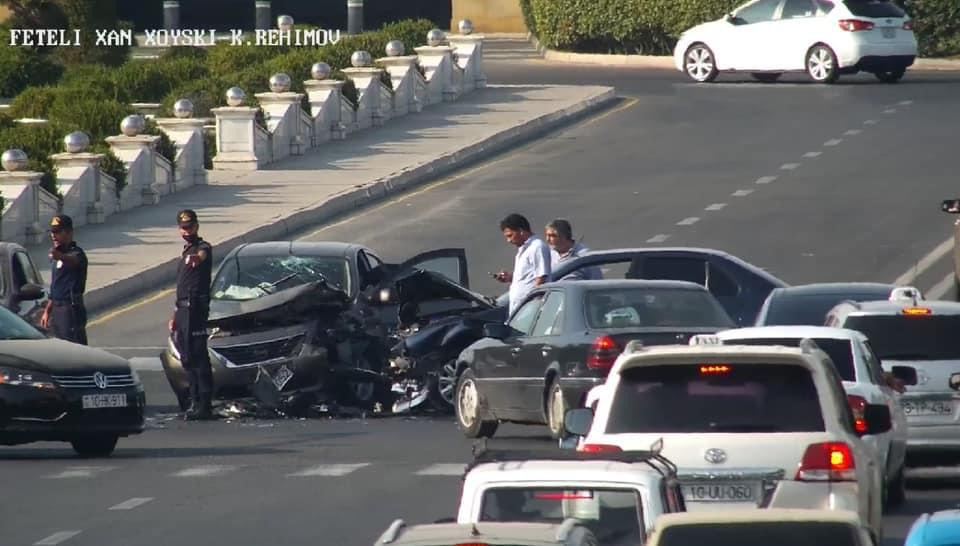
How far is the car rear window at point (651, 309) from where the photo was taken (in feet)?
66.0

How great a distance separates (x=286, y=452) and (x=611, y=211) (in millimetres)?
14521

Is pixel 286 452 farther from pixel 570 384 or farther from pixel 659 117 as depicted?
pixel 659 117

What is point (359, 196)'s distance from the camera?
120 feet

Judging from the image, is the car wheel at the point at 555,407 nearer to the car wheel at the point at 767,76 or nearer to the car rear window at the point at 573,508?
the car rear window at the point at 573,508

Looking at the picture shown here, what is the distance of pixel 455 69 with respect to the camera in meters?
47.6

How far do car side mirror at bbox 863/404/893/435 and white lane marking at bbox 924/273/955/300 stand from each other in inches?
529

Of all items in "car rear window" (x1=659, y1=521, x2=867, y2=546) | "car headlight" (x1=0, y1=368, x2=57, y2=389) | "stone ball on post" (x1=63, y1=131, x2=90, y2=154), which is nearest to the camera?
"car rear window" (x1=659, y1=521, x2=867, y2=546)

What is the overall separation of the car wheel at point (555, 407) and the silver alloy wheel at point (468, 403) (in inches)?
39.6

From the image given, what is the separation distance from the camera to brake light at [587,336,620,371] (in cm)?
1950

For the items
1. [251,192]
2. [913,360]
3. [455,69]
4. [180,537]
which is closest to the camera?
[180,537]

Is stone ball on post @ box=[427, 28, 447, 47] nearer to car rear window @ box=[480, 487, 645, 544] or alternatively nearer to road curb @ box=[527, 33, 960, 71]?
road curb @ box=[527, 33, 960, 71]

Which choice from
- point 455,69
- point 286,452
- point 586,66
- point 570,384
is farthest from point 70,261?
point 586,66

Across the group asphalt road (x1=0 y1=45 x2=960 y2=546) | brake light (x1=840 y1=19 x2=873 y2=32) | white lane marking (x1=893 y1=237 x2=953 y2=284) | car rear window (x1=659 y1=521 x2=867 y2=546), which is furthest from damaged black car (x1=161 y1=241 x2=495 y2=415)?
brake light (x1=840 y1=19 x2=873 y2=32)

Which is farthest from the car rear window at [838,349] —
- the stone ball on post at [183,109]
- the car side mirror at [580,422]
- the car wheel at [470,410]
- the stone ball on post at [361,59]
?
the stone ball on post at [361,59]
